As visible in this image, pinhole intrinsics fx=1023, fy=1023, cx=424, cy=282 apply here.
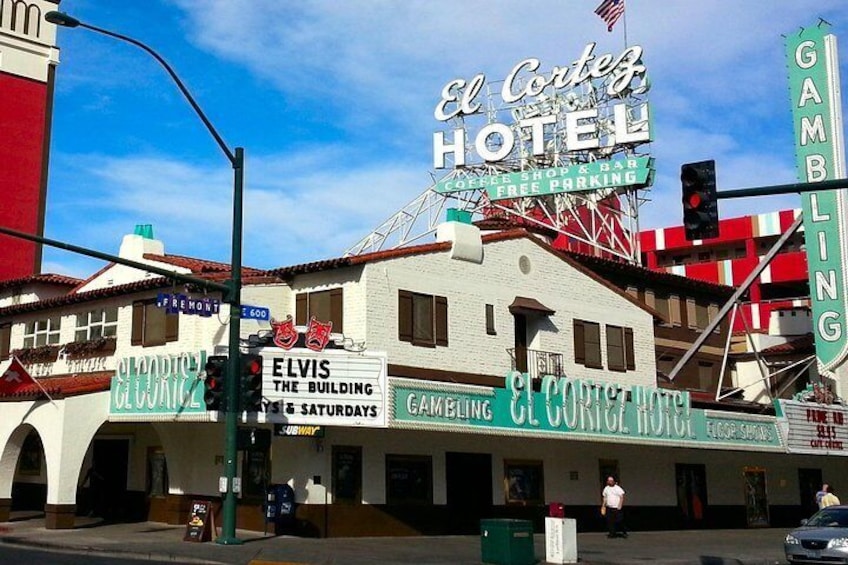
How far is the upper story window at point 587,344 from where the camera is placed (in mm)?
33750

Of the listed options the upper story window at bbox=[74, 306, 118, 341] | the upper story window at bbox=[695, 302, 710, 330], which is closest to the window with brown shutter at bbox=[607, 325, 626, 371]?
the upper story window at bbox=[695, 302, 710, 330]

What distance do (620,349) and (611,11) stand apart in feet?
85.5

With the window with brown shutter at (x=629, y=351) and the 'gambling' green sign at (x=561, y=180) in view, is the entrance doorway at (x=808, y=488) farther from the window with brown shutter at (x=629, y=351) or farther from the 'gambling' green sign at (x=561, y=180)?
the 'gambling' green sign at (x=561, y=180)

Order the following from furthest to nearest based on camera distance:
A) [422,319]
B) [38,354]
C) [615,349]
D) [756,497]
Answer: [756,497]
[615,349]
[38,354]
[422,319]

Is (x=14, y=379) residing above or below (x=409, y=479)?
above

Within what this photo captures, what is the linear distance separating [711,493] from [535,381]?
1218 centimetres

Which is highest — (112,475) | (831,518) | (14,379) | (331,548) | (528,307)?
(528,307)

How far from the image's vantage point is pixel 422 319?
96.1 ft

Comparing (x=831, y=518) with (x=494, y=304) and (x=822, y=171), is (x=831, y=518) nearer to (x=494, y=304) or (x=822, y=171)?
(x=494, y=304)

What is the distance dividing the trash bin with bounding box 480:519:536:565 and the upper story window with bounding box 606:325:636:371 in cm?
1463

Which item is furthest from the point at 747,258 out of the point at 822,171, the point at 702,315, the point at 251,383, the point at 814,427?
the point at 251,383

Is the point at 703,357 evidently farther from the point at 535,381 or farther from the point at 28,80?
the point at 28,80

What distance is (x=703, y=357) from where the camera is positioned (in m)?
44.8

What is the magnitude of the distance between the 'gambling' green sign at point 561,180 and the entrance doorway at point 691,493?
15.7m
